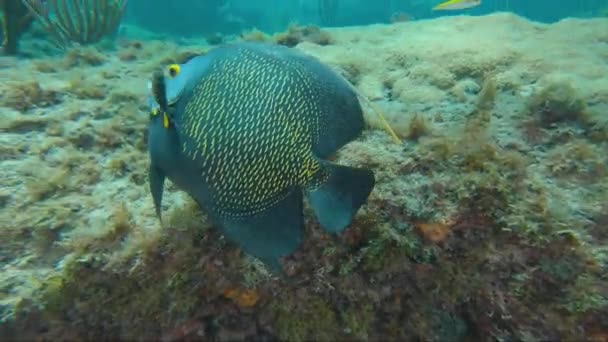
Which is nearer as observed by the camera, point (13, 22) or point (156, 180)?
point (156, 180)

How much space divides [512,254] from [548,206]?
312 mm

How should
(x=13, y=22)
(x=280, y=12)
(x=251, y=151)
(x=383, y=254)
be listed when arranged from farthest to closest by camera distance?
1. (x=280, y=12)
2. (x=13, y=22)
3. (x=383, y=254)
4. (x=251, y=151)

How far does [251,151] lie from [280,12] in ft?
82.0

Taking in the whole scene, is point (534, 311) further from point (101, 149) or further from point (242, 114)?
point (101, 149)

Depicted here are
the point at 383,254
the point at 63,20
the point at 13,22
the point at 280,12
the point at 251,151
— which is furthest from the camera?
the point at 280,12

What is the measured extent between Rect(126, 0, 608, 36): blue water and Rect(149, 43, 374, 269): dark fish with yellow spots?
17.4m

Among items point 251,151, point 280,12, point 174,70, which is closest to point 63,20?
point 174,70

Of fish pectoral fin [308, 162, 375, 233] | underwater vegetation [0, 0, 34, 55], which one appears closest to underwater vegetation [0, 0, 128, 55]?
underwater vegetation [0, 0, 34, 55]

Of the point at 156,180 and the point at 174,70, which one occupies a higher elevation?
the point at 174,70

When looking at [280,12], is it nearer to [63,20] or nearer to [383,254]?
[63,20]

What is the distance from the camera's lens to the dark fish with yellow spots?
1.42m

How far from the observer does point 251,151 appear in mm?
1412

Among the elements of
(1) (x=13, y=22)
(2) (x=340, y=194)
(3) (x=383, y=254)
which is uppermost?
(1) (x=13, y=22)

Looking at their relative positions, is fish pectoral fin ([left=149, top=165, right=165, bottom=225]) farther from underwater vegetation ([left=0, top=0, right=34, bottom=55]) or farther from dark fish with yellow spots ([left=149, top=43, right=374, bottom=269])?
underwater vegetation ([left=0, top=0, right=34, bottom=55])
